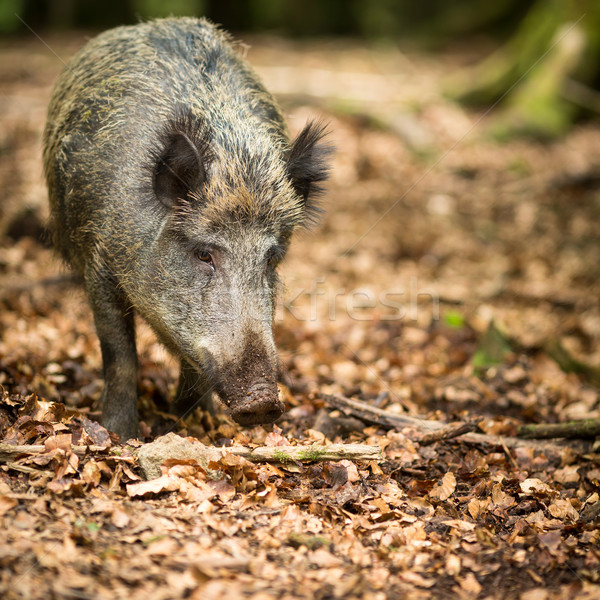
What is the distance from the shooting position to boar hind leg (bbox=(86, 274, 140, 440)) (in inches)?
194

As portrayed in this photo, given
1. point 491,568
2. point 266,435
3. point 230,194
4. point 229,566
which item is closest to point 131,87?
point 230,194

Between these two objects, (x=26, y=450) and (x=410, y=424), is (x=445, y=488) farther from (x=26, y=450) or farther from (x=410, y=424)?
(x=26, y=450)

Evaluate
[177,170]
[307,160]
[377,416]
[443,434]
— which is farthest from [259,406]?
[307,160]

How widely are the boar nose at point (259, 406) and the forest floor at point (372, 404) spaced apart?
29cm

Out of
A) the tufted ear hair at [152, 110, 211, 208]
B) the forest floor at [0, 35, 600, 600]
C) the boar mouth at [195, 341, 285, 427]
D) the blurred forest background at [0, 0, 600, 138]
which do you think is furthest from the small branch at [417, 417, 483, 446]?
the blurred forest background at [0, 0, 600, 138]

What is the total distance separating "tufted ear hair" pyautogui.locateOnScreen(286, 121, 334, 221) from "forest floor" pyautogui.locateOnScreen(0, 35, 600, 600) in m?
0.66

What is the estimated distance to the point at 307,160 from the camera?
16.8ft

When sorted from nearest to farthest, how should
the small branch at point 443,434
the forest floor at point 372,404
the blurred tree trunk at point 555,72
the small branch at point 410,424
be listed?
the forest floor at point 372,404 < the small branch at point 443,434 < the small branch at point 410,424 < the blurred tree trunk at point 555,72

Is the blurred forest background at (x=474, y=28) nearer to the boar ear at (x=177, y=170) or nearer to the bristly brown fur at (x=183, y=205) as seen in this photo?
the bristly brown fur at (x=183, y=205)

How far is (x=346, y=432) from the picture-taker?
513cm

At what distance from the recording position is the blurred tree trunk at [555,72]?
12.9 m

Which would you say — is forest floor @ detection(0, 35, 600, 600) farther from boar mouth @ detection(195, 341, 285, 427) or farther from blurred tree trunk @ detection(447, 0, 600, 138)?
blurred tree trunk @ detection(447, 0, 600, 138)

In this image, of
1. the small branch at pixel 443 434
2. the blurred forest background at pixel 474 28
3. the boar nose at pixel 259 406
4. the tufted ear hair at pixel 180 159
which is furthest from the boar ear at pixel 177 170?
the blurred forest background at pixel 474 28

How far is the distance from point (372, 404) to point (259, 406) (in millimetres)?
1916
